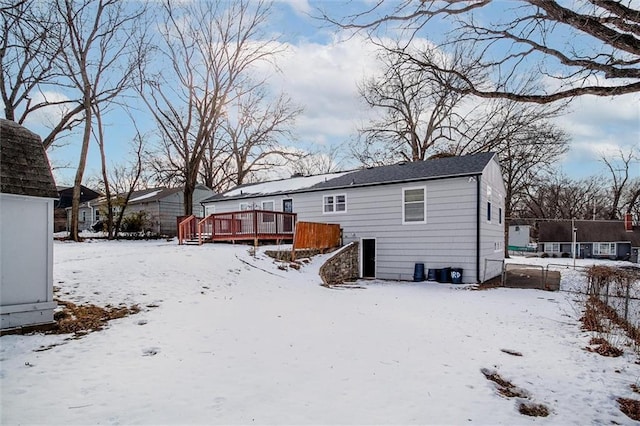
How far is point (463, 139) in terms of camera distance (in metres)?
24.0

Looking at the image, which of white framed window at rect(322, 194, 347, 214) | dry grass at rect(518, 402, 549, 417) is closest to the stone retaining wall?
white framed window at rect(322, 194, 347, 214)

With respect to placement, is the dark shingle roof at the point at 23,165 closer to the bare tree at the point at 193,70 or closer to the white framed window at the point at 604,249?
the bare tree at the point at 193,70

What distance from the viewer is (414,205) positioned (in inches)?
558

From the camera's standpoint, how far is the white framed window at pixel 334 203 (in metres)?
16.1

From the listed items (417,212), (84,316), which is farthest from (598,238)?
(84,316)

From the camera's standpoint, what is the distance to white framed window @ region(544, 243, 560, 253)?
36.6 meters

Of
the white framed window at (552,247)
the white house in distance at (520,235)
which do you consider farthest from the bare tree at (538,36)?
the white house in distance at (520,235)

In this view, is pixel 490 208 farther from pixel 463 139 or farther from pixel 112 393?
pixel 112 393

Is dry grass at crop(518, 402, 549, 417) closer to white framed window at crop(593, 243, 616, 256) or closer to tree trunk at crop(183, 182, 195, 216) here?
tree trunk at crop(183, 182, 195, 216)

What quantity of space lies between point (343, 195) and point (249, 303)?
368 inches

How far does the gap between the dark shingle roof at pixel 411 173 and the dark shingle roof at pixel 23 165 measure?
1166 cm

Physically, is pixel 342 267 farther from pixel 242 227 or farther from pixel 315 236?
pixel 242 227

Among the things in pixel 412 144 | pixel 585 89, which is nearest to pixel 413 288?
pixel 585 89

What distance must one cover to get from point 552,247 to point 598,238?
4.10 meters
